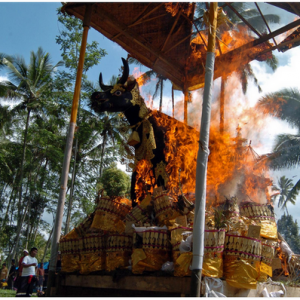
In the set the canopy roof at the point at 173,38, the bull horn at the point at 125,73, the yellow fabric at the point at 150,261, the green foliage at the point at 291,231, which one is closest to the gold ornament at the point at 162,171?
the bull horn at the point at 125,73

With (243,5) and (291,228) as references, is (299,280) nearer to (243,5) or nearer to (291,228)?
(243,5)

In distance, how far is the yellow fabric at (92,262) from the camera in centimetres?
666

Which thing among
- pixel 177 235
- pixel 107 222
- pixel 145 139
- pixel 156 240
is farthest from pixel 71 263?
pixel 145 139

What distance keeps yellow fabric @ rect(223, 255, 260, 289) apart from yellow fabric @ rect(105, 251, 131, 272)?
1863mm

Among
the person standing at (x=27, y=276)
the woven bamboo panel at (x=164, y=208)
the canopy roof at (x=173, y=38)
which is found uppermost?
the canopy roof at (x=173, y=38)

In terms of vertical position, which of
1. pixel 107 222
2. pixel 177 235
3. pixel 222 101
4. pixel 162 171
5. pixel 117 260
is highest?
pixel 222 101

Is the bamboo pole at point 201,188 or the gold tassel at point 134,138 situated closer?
the bamboo pole at point 201,188

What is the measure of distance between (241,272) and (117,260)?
223 centimetres

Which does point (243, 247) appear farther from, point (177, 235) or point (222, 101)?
point (222, 101)

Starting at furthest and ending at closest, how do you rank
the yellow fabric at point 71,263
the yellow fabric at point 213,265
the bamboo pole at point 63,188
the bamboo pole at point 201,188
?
1. the bamboo pole at point 63,188
2. the yellow fabric at point 71,263
3. the yellow fabric at point 213,265
4. the bamboo pole at point 201,188

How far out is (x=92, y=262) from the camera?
6715 millimetres

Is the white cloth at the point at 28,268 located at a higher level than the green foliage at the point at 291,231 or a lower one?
lower

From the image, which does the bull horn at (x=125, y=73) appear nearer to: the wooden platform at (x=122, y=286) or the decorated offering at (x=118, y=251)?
the decorated offering at (x=118, y=251)

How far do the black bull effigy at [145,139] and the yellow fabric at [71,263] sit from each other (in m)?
2.07
